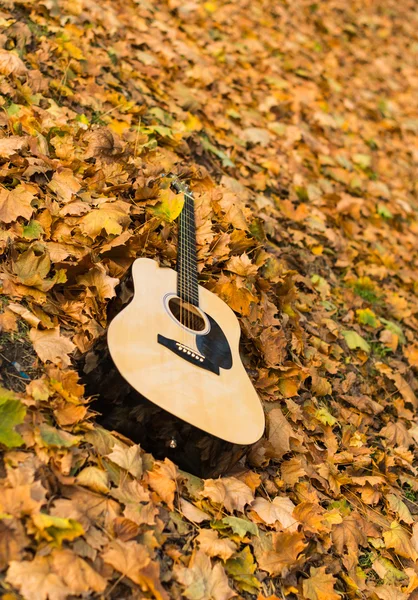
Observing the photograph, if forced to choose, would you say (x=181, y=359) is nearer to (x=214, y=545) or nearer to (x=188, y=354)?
(x=188, y=354)

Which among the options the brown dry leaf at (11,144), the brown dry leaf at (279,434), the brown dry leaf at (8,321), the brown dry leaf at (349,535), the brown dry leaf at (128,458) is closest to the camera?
the brown dry leaf at (128,458)

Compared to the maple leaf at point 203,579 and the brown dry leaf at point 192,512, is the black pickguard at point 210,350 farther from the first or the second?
the maple leaf at point 203,579

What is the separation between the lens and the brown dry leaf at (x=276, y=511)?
237cm

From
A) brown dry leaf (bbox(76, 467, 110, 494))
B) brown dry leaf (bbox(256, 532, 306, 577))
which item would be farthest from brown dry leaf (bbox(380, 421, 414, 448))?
brown dry leaf (bbox(76, 467, 110, 494))

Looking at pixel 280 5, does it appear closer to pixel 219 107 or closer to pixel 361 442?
pixel 219 107

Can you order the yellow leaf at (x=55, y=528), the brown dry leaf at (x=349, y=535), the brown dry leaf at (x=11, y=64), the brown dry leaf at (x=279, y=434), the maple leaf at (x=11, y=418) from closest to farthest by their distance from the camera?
the yellow leaf at (x=55, y=528)
the maple leaf at (x=11, y=418)
the brown dry leaf at (x=349, y=535)
the brown dry leaf at (x=279, y=434)
the brown dry leaf at (x=11, y=64)

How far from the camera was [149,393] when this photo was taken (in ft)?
6.84

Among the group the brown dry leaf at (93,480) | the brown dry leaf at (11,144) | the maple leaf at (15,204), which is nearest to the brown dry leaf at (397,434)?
the brown dry leaf at (93,480)

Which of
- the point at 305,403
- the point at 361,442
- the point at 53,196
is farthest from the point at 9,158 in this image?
the point at 361,442

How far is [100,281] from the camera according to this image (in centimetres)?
256

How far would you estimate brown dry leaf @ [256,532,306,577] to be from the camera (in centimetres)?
222

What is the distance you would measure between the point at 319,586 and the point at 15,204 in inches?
77.9

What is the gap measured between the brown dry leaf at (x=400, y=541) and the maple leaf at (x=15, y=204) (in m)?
2.10

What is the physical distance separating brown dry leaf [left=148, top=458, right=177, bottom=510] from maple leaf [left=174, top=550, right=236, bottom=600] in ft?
0.69
